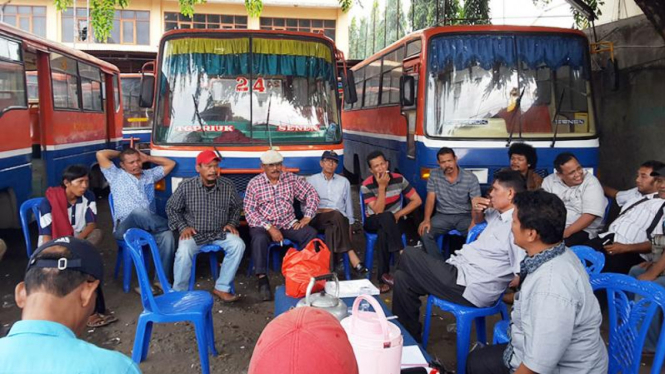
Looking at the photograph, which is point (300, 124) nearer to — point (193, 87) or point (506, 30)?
point (193, 87)

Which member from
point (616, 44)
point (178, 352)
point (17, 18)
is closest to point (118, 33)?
point (17, 18)

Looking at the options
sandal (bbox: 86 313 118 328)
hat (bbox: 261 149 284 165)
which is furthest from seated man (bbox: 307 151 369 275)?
sandal (bbox: 86 313 118 328)

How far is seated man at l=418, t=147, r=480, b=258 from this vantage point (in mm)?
5664

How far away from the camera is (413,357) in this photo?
2.38 metres

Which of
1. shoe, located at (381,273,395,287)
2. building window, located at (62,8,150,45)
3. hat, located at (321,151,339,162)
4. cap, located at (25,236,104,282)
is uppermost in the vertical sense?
building window, located at (62,8,150,45)

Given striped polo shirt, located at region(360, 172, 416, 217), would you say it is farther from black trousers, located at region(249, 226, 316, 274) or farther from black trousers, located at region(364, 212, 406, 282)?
black trousers, located at region(249, 226, 316, 274)

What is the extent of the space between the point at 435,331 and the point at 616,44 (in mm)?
6212

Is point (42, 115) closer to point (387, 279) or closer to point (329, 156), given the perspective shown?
point (329, 156)

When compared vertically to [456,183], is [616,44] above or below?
above

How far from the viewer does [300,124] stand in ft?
20.0

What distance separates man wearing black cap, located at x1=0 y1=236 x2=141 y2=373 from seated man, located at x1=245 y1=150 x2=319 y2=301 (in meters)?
3.54

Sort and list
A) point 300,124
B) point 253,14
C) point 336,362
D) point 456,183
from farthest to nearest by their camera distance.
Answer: point 253,14
point 300,124
point 456,183
point 336,362

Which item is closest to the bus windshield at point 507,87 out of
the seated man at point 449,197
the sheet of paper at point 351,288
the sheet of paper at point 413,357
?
the seated man at point 449,197

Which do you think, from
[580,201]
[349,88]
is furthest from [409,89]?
[580,201]
